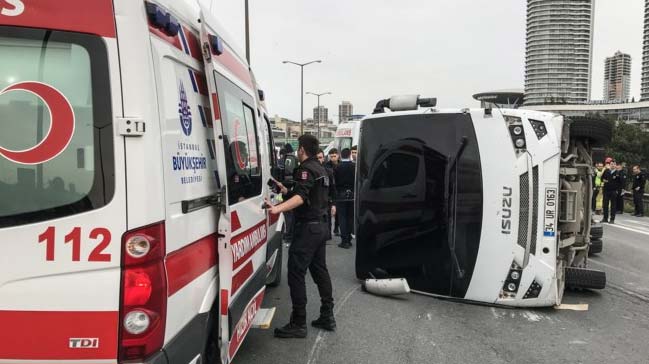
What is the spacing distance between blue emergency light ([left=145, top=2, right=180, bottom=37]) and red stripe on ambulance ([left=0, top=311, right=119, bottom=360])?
1.20 metres

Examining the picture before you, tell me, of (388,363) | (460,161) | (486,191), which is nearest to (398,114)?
(460,161)

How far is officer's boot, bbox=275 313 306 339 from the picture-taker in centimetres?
428

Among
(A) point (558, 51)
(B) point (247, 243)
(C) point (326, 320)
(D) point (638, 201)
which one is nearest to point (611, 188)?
(D) point (638, 201)

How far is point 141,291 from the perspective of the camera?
1.96 meters

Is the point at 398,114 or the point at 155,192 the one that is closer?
the point at 155,192

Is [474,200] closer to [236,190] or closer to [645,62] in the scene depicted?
[236,190]

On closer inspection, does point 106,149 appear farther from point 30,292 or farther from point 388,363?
point 388,363

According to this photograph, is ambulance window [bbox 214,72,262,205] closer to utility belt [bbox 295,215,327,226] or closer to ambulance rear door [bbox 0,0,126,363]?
utility belt [bbox 295,215,327,226]

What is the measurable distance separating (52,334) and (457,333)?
348 cm

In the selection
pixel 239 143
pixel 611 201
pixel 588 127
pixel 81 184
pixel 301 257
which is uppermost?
pixel 588 127

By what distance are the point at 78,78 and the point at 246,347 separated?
9.23ft

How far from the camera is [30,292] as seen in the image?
1896 millimetres

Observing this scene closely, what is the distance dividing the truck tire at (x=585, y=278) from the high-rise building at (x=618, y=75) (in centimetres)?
12678

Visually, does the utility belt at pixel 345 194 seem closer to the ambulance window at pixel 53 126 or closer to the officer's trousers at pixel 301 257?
the officer's trousers at pixel 301 257
